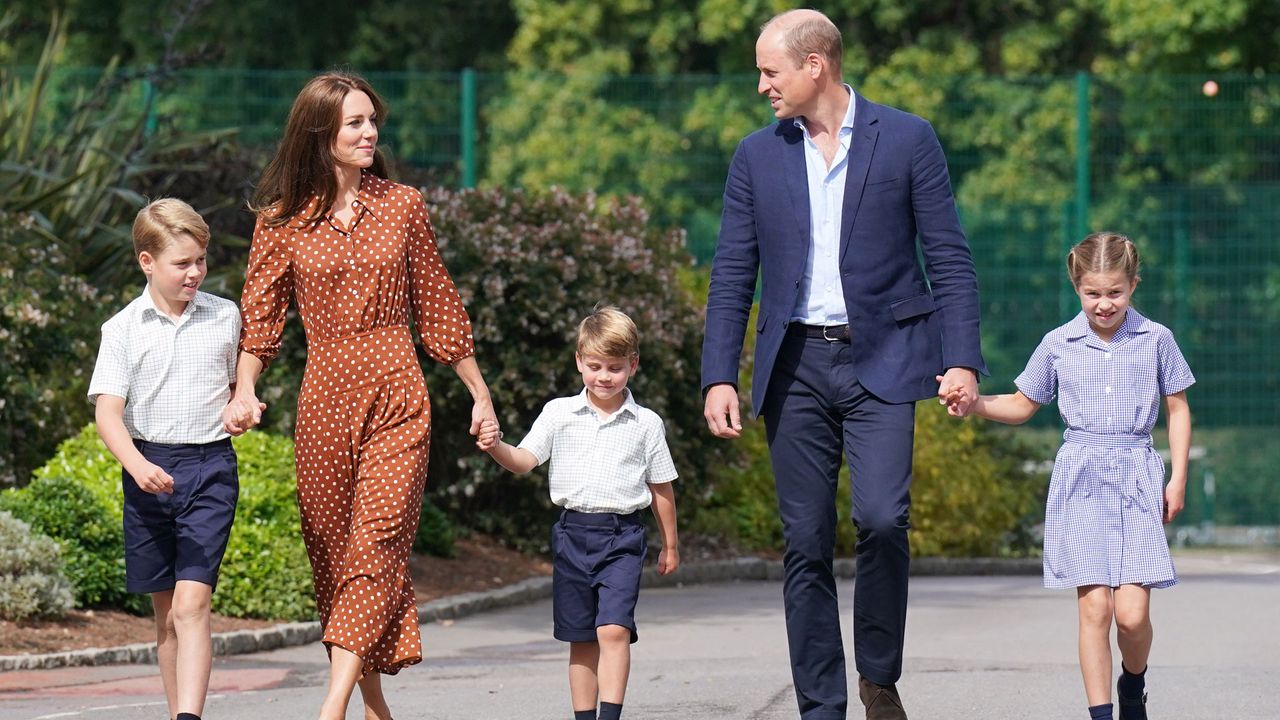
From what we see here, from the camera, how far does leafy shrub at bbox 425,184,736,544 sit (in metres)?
11.2

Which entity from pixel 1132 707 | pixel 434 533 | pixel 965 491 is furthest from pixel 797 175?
pixel 965 491

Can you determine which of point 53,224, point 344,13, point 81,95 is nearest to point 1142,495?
point 53,224

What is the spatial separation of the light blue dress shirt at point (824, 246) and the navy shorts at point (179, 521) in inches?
68.9

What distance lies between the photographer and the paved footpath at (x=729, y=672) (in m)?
6.76

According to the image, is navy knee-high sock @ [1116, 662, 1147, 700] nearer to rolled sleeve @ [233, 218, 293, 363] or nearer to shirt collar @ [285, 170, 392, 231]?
shirt collar @ [285, 170, 392, 231]

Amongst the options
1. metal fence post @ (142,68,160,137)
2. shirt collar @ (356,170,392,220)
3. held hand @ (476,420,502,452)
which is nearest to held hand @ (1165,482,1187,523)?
held hand @ (476,420,502,452)

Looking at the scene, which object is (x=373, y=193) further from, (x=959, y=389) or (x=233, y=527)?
(x=233, y=527)

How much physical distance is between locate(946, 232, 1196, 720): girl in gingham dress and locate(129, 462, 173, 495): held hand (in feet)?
7.37

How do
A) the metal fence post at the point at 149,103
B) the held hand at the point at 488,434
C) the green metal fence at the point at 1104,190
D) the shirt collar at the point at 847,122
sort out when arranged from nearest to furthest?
the held hand at the point at 488,434 < the shirt collar at the point at 847,122 < the metal fence post at the point at 149,103 < the green metal fence at the point at 1104,190

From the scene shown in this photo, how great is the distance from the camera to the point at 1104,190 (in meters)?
16.5

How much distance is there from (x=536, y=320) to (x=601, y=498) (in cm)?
558

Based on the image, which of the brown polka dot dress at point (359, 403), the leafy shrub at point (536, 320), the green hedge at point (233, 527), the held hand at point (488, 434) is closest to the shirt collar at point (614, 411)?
the held hand at point (488, 434)

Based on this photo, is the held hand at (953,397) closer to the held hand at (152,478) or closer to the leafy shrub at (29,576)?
the held hand at (152,478)

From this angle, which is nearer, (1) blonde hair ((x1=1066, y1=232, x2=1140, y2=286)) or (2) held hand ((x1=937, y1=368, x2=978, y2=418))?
(2) held hand ((x1=937, y1=368, x2=978, y2=418))
